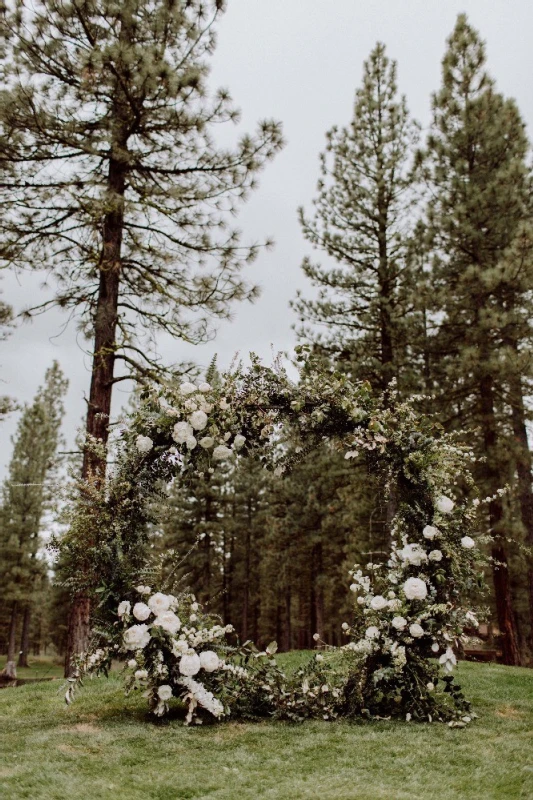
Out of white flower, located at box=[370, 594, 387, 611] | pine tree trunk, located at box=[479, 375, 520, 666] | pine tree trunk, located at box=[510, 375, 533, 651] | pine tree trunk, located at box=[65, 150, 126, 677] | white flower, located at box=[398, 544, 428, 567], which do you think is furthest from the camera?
pine tree trunk, located at box=[510, 375, 533, 651]

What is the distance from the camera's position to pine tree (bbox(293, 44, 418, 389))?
12.7 metres

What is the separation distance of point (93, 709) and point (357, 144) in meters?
12.4

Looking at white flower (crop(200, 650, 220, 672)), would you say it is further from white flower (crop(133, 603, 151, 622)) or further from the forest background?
the forest background

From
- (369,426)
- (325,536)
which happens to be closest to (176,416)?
(369,426)

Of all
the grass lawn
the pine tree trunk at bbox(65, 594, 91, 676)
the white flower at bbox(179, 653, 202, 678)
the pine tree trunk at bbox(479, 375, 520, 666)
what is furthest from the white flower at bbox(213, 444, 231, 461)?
the pine tree trunk at bbox(479, 375, 520, 666)

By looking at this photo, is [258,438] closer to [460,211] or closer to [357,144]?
[460,211]

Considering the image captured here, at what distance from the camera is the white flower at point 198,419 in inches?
205

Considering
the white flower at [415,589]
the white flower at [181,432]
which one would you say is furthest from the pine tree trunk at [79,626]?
the white flower at [415,589]

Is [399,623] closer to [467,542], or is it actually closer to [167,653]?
[467,542]

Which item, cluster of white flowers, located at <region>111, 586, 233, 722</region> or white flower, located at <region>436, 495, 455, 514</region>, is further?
white flower, located at <region>436, 495, 455, 514</region>

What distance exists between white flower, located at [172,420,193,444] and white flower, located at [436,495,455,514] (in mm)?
2366

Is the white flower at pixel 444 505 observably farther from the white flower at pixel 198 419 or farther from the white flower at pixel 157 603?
the white flower at pixel 157 603

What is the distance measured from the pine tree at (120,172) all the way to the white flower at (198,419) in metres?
2.79

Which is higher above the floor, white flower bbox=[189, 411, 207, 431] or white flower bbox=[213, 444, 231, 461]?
white flower bbox=[189, 411, 207, 431]
